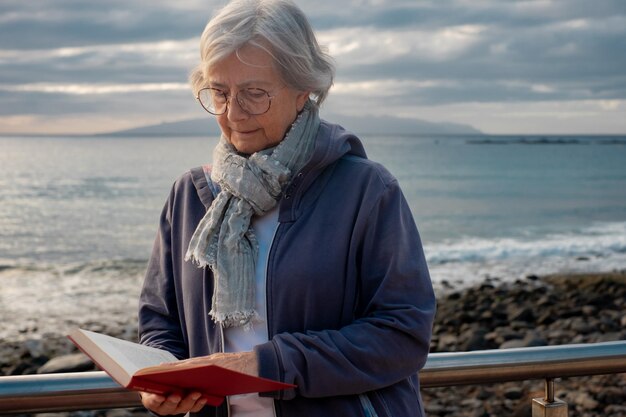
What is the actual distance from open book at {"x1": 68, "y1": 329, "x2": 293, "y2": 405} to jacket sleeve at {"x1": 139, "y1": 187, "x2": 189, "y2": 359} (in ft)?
1.02

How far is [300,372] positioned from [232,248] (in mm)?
350

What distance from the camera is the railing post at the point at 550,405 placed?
230cm

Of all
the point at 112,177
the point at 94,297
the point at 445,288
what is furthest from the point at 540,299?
the point at 112,177

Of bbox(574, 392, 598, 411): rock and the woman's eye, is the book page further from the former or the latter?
bbox(574, 392, 598, 411): rock

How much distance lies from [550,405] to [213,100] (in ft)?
3.94

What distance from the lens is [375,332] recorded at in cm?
192

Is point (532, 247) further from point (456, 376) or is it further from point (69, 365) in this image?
point (456, 376)

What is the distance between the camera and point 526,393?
801 cm

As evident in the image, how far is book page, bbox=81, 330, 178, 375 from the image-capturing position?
1.74 metres

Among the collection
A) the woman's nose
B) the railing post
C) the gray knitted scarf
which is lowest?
the railing post

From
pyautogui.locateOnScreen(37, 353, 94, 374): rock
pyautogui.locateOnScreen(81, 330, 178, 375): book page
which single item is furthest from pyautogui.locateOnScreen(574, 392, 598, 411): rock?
pyautogui.locateOnScreen(81, 330, 178, 375): book page

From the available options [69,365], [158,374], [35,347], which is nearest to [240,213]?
[158,374]

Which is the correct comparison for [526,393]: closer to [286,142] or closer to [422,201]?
[286,142]

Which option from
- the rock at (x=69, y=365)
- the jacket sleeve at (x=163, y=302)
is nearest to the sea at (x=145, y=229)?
the rock at (x=69, y=365)
